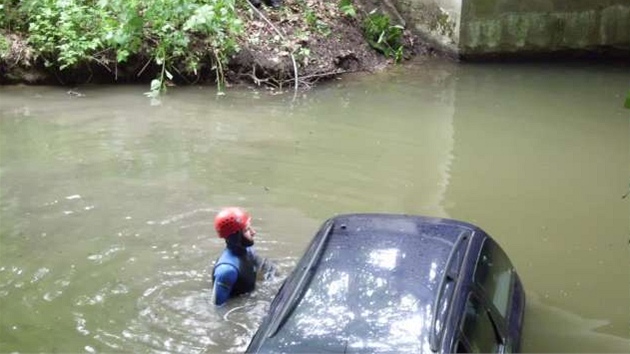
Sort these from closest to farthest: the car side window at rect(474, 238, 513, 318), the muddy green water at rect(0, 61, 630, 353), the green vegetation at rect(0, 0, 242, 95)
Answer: the car side window at rect(474, 238, 513, 318)
the muddy green water at rect(0, 61, 630, 353)
the green vegetation at rect(0, 0, 242, 95)

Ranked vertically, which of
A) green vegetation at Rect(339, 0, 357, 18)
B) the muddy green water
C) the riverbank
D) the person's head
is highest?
green vegetation at Rect(339, 0, 357, 18)

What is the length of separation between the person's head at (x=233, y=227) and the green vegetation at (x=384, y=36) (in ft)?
34.5

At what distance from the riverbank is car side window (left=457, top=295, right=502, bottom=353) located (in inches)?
380

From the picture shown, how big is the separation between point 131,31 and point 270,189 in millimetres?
5703

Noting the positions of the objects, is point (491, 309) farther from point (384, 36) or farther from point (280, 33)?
point (384, 36)

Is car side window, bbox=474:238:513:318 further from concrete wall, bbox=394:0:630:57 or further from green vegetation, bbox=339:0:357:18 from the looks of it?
green vegetation, bbox=339:0:357:18

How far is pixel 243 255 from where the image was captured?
A: 6309 millimetres

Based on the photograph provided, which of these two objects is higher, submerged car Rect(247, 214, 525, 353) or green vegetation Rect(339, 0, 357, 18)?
green vegetation Rect(339, 0, 357, 18)

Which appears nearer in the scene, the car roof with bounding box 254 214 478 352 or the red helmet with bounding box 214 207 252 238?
the car roof with bounding box 254 214 478 352

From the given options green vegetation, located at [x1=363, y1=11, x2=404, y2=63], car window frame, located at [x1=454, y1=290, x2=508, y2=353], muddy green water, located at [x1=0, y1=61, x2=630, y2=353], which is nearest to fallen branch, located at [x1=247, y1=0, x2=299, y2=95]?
muddy green water, located at [x1=0, y1=61, x2=630, y2=353]

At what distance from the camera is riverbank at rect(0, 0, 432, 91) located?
13703mm

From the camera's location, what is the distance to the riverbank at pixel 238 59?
45.0 ft

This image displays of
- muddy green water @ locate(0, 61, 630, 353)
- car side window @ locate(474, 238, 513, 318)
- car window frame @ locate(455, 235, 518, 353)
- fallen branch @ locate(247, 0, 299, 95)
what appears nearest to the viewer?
car window frame @ locate(455, 235, 518, 353)

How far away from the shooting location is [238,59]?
14250 mm
